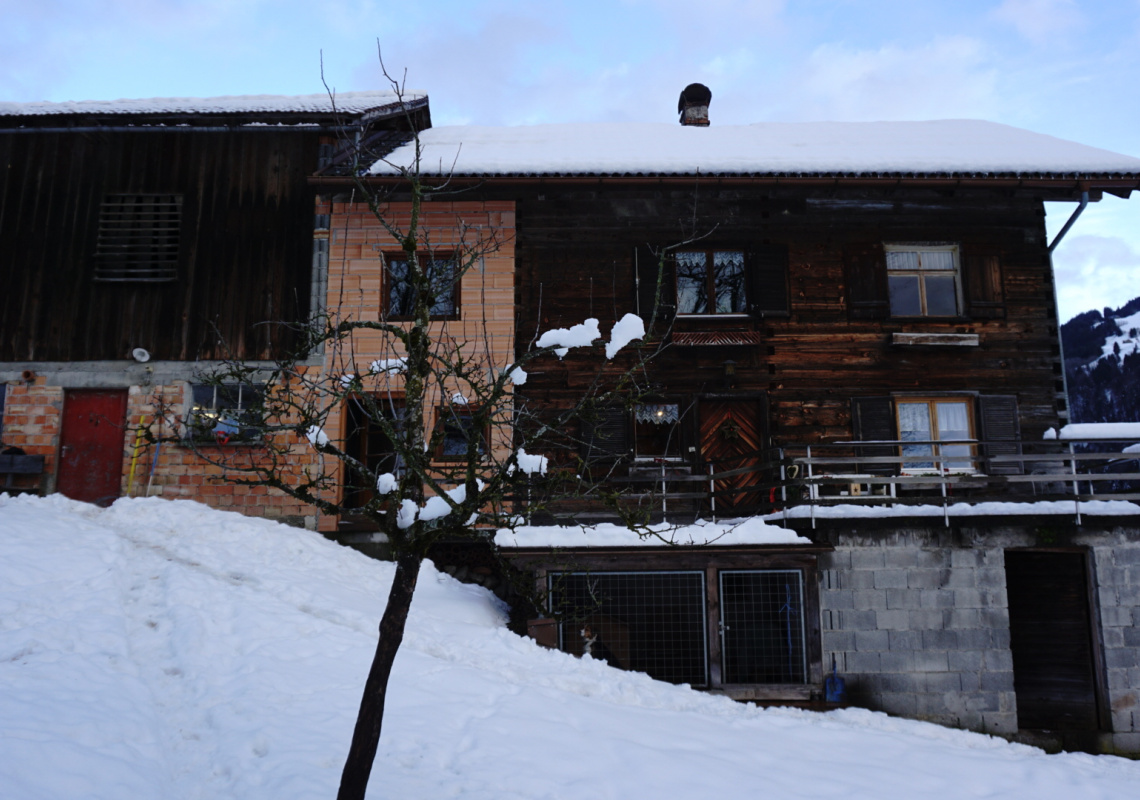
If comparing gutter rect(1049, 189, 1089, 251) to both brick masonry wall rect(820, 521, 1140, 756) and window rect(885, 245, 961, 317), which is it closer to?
window rect(885, 245, 961, 317)

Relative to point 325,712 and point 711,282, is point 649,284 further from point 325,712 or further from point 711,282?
point 325,712

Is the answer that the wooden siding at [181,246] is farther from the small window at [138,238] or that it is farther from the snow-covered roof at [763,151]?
the snow-covered roof at [763,151]

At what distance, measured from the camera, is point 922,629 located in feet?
37.1

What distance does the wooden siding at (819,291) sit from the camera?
14.7 meters

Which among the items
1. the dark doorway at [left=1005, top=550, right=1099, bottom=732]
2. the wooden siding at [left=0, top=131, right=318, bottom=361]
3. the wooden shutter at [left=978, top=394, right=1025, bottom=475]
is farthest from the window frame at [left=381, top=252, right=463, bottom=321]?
the dark doorway at [left=1005, top=550, right=1099, bottom=732]

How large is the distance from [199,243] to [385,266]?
3.59m

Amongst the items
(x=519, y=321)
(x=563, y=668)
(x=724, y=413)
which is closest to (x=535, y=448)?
(x=519, y=321)

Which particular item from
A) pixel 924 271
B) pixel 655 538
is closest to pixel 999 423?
pixel 924 271

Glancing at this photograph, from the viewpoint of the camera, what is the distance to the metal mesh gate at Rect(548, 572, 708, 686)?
1179cm

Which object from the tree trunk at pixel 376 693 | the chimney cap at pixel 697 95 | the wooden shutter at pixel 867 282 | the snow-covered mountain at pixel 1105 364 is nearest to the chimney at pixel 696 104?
the chimney cap at pixel 697 95

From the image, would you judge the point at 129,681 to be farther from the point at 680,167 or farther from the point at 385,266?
the point at 680,167

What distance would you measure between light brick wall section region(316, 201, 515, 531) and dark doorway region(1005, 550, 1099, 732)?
30.4 feet

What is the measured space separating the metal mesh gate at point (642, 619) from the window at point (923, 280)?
23.1 feet

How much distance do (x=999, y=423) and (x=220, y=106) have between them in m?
16.0
